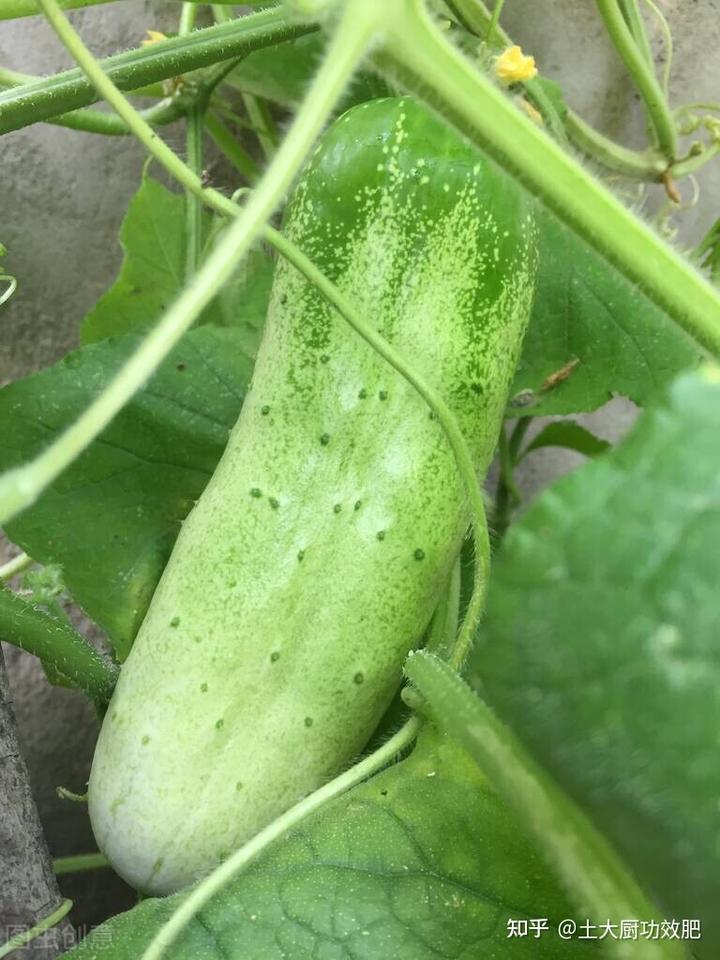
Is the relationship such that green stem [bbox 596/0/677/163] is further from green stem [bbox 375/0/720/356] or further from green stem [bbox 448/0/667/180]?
green stem [bbox 375/0/720/356]

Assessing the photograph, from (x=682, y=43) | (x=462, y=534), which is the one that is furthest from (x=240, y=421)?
(x=682, y=43)

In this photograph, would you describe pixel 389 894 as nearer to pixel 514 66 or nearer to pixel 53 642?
pixel 53 642

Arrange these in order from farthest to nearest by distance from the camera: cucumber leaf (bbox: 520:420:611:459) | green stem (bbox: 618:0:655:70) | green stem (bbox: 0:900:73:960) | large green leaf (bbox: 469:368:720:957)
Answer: cucumber leaf (bbox: 520:420:611:459) → green stem (bbox: 618:0:655:70) → green stem (bbox: 0:900:73:960) → large green leaf (bbox: 469:368:720:957)

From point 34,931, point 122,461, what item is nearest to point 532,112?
point 122,461

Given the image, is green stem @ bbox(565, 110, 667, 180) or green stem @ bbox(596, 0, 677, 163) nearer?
green stem @ bbox(596, 0, 677, 163)

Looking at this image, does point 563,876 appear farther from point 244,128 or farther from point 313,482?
point 244,128

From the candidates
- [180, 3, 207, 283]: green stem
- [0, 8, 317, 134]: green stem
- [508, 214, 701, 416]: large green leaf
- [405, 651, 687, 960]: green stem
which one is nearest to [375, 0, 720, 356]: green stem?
[405, 651, 687, 960]: green stem

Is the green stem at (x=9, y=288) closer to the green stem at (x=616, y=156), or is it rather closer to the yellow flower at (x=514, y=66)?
the yellow flower at (x=514, y=66)
